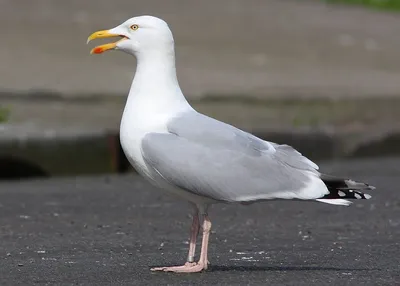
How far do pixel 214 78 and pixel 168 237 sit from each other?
614 centimetres

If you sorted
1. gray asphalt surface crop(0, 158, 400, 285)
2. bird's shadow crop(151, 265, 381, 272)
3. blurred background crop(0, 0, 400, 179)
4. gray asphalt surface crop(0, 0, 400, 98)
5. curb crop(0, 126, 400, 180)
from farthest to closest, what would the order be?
1. gray asphalt surface crop(0, 0, 400, 98)
2. blurred background crop(0, 0, 400, 179)
3. curb crop(0, 126, 400, 180)
4. bird's shadow crop(151, 265, 381, 272)
5. gray asphalt surface crop(0, 158, 400, 285)

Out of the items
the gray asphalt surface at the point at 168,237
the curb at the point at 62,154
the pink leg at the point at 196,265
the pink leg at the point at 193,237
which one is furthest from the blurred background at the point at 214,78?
the pink leg at the point at 196,265

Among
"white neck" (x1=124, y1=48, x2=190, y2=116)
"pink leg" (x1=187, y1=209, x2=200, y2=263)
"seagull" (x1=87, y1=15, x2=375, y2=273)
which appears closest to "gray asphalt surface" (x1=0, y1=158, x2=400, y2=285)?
"pink leg" (x1=187, y1=209, x2=200, y2=263)

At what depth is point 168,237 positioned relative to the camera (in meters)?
7.23

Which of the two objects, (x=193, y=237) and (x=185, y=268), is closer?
(x=185, y=268)

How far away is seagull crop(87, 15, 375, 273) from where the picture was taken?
583cm

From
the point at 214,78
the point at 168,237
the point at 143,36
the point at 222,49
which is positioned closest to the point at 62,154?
the point at 168,237

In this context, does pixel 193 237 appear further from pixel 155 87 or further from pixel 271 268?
pixel 155 87

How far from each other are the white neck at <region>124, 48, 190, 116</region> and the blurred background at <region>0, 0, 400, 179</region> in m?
3.85

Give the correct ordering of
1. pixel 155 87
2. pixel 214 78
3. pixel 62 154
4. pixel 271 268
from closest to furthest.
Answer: pixel 271 268, pixel 155 87, pixel 62 154, pixel 214 78

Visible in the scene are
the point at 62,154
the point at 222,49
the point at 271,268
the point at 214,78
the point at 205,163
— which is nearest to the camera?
the point at 205,163

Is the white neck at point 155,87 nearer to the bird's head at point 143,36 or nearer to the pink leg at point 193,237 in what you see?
the bird's head at point 143,36

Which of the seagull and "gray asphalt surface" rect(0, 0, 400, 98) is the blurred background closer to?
"gray asphalt surface" rect(0, 0, 400, 98)

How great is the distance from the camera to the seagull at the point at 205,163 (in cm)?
583
